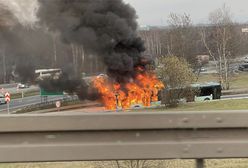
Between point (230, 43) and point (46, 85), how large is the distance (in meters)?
68.5

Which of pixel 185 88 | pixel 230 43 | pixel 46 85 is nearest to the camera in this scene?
pixel 46 85

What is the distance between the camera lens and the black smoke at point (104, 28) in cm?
533

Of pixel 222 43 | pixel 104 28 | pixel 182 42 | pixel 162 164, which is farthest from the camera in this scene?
pixel 222 43

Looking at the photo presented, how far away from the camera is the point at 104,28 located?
5.35m

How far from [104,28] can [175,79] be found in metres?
40.8

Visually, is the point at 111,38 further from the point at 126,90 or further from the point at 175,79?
the point at 175,79

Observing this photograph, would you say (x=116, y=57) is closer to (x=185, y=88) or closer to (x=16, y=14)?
(x=16, y=14)

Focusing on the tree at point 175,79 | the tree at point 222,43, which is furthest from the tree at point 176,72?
the tree at point 222,43

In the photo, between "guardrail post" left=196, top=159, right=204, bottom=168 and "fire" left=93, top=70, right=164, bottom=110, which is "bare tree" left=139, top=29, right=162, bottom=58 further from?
"guardrail post" left=196, top=159, right=204, bottom=168

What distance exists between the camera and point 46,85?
20.8 feet

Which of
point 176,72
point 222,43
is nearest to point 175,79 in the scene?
point 176,72

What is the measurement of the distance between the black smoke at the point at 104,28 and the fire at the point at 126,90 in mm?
116

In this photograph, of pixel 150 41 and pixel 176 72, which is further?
pixel 176 72

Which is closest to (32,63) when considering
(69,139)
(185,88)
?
(69,139)
